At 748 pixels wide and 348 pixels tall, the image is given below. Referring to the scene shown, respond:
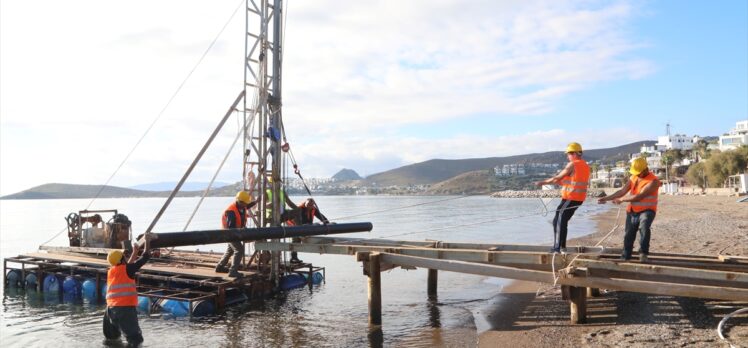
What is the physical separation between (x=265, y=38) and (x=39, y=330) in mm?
10806

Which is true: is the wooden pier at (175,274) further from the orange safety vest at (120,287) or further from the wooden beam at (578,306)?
the wooden beam at (578,306)

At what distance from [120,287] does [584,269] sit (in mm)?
9335

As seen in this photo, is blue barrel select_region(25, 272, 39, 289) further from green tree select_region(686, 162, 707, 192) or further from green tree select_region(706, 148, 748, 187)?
green tree select_region(686, 162, 707, 192)

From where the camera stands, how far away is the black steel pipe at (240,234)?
12594 millimetres

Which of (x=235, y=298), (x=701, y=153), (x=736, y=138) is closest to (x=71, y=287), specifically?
(x=235, y=298)

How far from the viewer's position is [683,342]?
365 inches

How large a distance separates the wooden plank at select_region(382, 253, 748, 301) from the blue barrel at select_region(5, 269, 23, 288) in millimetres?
17602

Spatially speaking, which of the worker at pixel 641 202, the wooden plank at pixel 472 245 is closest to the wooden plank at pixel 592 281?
the worker at pixel 641 202

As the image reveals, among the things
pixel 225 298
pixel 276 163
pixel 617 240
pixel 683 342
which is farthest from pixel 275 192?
pixel 617 240

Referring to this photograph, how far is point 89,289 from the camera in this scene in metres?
18.9

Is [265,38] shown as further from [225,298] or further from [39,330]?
[39,330]

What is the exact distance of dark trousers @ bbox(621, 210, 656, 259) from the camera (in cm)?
1098

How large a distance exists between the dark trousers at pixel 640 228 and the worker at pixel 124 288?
385 inches

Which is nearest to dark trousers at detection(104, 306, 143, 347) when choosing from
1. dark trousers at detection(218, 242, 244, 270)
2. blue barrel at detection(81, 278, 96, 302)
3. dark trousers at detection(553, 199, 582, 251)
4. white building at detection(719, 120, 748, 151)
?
dark trousers at detection(218, 242, 244, 270)
